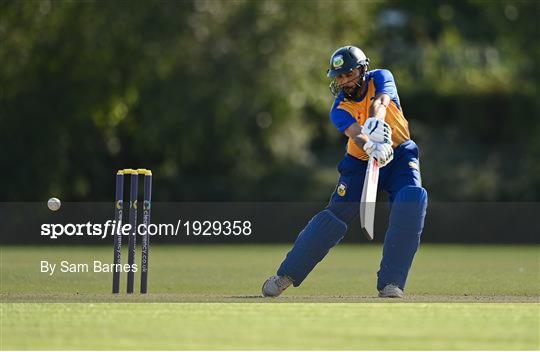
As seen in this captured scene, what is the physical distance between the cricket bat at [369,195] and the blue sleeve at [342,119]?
0.38 m

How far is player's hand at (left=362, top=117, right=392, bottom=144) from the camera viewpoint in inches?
384

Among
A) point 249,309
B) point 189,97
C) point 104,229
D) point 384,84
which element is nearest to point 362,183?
point 384,84

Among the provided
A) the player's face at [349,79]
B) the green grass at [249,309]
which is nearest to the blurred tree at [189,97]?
the green grass at [249,309]

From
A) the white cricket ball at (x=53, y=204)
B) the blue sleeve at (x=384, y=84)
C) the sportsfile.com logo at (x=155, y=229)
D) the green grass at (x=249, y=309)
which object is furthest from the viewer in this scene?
the sportsfile.com logo at (x=155, y=229)

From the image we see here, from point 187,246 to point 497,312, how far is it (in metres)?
4.64

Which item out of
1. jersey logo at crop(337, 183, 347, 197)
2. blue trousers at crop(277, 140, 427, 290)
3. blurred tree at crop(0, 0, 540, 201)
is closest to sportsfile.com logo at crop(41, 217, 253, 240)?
blue trousers at crop(277, 140, 427, 290)

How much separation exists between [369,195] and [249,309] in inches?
56.5

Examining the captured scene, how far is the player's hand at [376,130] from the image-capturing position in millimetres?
9758

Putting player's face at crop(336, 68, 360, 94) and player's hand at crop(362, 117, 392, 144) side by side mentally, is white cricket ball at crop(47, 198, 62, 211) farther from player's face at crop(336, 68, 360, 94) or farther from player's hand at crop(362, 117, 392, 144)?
player's hand at crop(362, 117, 392, 144)

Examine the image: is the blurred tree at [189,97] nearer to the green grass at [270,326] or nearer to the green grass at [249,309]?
the green grass at [249,309]

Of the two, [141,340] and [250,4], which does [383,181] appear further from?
[250,4]

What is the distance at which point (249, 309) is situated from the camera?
29.7 feet

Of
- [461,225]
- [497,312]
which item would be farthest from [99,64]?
[497,312]

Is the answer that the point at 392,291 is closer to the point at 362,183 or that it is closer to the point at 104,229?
the point at 362,183
